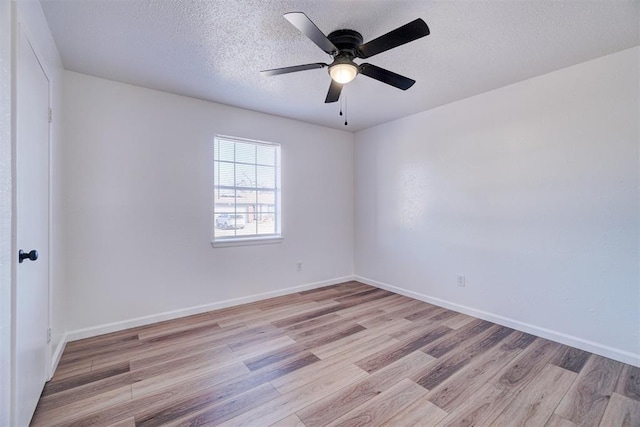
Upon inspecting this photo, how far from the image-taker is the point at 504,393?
1.88 meters

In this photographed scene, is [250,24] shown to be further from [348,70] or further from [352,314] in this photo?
[352,314]

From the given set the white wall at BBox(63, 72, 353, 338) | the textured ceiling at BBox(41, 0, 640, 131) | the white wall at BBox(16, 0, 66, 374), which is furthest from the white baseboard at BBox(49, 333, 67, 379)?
the textured ceiling at BBox(41, 0, 640, 131)

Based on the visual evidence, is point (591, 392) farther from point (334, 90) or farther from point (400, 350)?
point (334, 90)

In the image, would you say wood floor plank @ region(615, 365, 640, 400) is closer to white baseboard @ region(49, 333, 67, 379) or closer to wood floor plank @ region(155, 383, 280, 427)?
wood floor plank @ region(155, 383, 280, 427)

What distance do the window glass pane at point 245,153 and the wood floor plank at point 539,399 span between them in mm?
3411

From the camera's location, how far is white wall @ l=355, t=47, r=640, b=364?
227 centimetres

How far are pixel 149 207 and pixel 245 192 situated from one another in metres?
1.11

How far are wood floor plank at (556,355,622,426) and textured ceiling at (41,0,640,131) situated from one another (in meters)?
2.46

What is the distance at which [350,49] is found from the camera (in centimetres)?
196

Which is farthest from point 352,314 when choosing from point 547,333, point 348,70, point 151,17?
point 151,17

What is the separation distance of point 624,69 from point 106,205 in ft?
15.1

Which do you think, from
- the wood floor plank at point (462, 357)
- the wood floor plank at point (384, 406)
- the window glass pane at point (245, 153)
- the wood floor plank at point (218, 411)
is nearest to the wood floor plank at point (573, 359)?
the wood floor plank at point (462, 357)

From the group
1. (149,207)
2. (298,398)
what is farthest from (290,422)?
(149,207)

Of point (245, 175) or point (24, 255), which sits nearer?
point (24, 255)
